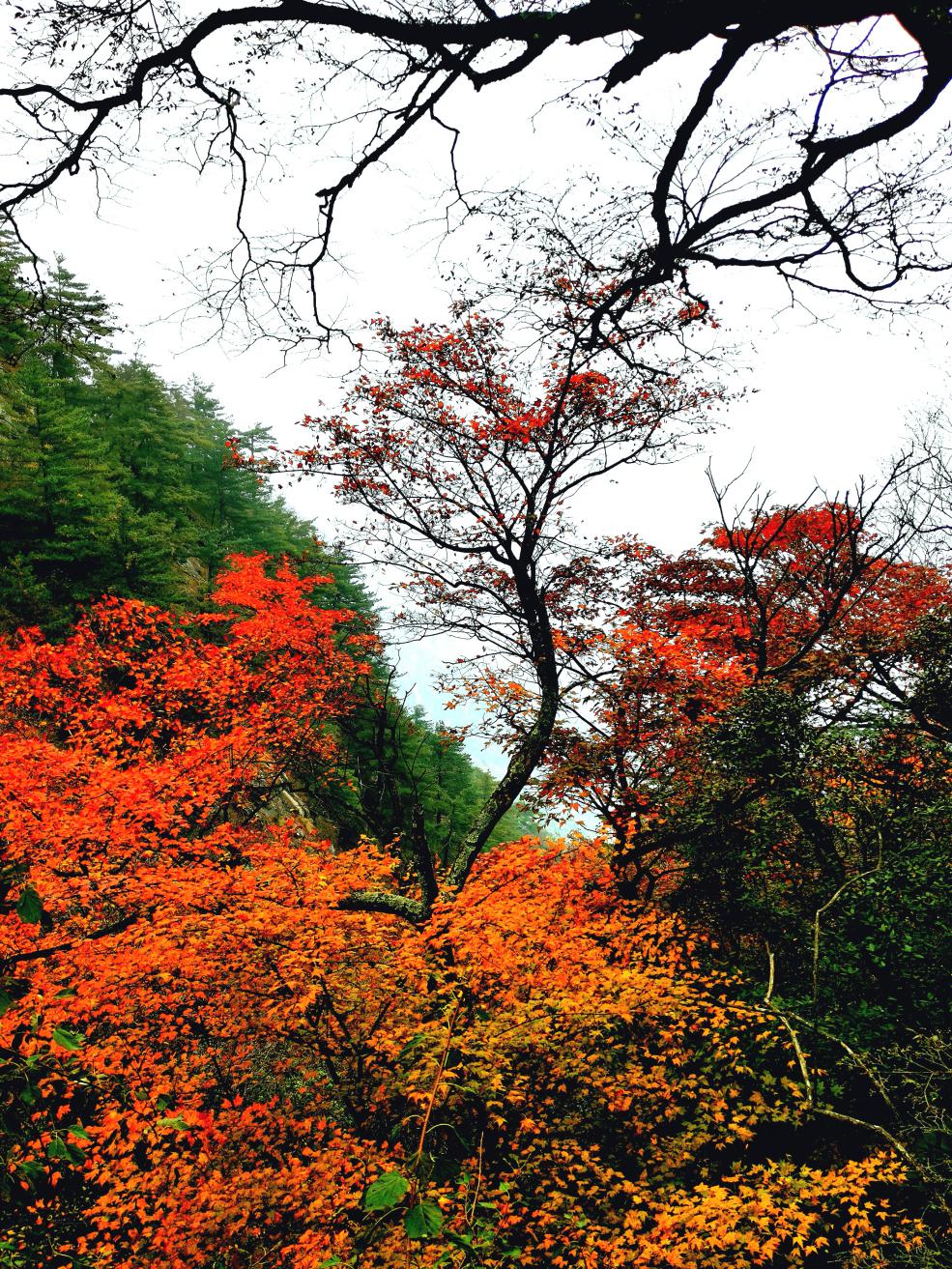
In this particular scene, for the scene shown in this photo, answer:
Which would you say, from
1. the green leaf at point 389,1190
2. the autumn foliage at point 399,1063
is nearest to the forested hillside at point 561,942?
the autumn foliage at point 399,1063

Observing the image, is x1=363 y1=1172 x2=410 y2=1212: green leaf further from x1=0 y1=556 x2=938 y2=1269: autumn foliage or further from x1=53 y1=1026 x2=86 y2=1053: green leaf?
x1=0 y1=556 x2=938 y2=1269: autumn foliage

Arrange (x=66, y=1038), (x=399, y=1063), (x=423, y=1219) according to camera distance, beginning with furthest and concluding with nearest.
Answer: (x=399, y=1063)
(x=66, y=1038)
(x=423, y=1219)

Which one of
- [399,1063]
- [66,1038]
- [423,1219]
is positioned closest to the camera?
[423,1219]

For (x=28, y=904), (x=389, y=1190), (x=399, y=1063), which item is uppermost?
(x=389, y=1190)

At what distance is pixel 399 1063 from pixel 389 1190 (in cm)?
693

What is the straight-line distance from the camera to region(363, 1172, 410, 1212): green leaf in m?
1.25

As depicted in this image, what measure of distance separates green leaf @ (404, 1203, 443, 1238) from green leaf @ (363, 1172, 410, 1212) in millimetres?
41

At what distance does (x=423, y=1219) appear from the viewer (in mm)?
1225

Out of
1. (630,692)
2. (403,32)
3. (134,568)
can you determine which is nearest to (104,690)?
(134,568)

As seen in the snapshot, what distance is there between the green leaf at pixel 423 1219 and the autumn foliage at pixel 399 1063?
132 inches

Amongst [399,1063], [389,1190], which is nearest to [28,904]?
[389,1190]

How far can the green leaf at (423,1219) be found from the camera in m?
1.14

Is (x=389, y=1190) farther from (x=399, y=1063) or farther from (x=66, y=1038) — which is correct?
(x=399, y=1063)

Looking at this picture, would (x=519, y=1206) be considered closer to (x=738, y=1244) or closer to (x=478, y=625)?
(x=738, y=1244)
